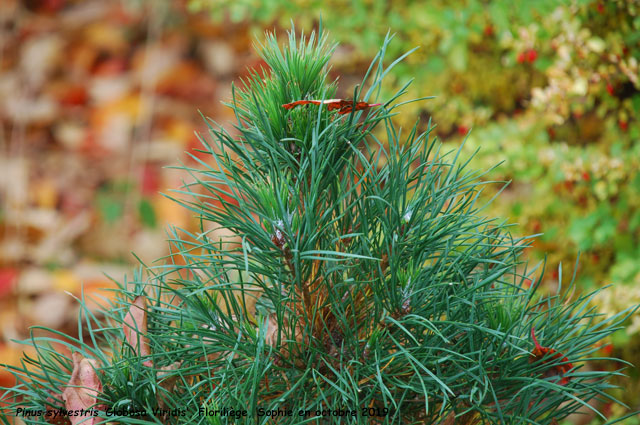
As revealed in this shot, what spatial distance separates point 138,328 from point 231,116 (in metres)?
1.38

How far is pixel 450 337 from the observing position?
37 centimetres

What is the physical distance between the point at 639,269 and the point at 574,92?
27 cm

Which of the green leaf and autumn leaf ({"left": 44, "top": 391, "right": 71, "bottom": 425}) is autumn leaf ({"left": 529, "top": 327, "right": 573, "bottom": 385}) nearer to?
autumn leaf ({"left": 44, "top": 391, "right": 71, "bottom": 425})

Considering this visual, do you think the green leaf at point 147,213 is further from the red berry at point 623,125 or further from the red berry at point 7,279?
the red berry at point 623,125

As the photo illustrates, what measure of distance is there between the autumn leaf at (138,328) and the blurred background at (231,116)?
10 centimetres

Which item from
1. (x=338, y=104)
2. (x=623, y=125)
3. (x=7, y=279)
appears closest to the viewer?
(x=338, y=104)

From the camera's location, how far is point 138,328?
0.39 metres

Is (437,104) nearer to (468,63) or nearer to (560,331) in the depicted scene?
(468,63)

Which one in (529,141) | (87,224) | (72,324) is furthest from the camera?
(87,224)

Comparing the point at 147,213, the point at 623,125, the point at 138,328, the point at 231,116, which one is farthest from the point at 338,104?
the point at 147,213

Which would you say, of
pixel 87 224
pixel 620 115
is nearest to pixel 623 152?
pixel 620 115

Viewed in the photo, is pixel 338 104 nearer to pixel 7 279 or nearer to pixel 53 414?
pixel 53 414

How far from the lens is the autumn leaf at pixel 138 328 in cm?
38

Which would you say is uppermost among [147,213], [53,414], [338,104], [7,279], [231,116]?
[231,116]
